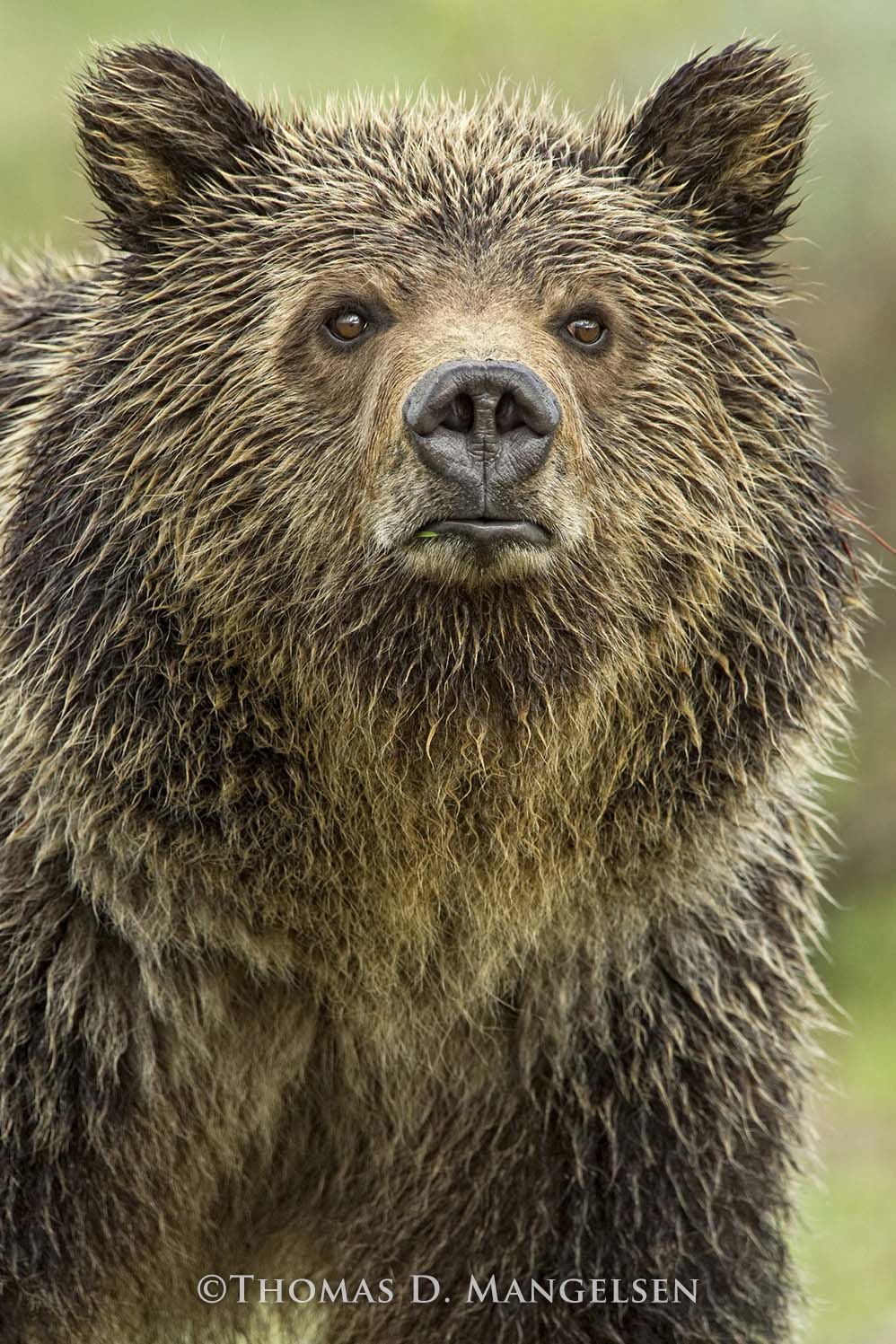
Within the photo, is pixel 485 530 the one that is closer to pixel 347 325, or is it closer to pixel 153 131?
pixel 347 325

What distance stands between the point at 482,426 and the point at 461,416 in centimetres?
7

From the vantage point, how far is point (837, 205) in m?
15.2

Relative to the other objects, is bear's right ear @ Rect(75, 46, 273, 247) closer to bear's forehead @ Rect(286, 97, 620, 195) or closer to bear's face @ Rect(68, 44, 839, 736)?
bear's face @ Rect(68, 44, 839, 736)

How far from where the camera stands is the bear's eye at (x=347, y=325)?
5.20m

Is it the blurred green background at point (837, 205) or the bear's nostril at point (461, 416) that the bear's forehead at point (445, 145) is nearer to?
the bear's nostril at point (461, 416)

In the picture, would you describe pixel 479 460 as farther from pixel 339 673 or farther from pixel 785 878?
pixel 785 878

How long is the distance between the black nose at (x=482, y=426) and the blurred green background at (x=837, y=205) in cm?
828

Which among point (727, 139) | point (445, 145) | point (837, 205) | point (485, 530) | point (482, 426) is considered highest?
point (837, 205)

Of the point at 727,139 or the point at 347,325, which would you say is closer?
the point at 347,325

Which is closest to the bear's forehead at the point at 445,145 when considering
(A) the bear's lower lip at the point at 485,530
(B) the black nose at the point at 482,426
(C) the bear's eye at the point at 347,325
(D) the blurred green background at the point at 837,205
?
(C) the bear's eye at the point at 347,325

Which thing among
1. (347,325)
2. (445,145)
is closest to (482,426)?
(347,325)

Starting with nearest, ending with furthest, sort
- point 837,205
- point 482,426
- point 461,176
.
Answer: point 482,426 → point 461,176 → point 837,205

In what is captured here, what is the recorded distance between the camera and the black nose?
15.1ft

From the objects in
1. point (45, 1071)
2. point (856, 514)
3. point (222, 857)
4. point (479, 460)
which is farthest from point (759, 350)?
point (45, 1071)
